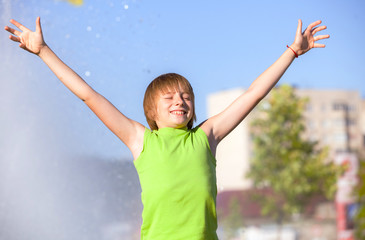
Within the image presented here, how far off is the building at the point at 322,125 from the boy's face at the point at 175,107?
36.8 meters

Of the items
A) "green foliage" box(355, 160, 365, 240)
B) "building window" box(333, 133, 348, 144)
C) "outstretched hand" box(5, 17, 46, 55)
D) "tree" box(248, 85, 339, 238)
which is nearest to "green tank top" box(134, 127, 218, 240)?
"outstretched hand" box(5, 17, 46, 55)

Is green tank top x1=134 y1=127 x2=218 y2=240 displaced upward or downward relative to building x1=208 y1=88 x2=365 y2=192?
upward

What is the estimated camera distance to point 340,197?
1409 centimetres

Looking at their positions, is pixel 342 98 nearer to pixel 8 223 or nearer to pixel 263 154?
pixel 263 154

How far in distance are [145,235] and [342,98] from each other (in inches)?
1689

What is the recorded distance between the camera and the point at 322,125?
42344 mm

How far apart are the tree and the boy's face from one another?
1500 cm

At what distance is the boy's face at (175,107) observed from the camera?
2.03 metres

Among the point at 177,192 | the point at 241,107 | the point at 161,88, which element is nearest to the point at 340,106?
the point at 241,107

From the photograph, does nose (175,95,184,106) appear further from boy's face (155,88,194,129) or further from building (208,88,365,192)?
building (208,88,365,192)

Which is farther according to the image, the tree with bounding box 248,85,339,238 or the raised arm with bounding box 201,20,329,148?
the tree with bounding box 248,85,339,238

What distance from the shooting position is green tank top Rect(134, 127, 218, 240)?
6.13ft

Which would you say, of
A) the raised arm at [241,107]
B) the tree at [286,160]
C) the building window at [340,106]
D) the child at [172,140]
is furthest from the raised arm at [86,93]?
the building window at [340,106]

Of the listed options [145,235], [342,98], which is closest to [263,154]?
[145,235]
